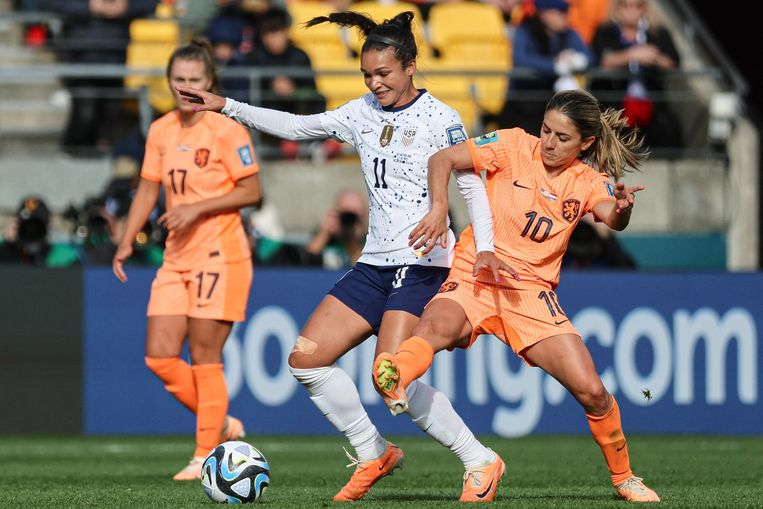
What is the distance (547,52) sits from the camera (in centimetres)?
1427

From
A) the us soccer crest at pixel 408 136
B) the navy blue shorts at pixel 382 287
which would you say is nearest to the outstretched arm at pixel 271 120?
the us soccer crest at pixel 408 136

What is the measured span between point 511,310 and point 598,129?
902 millimetres

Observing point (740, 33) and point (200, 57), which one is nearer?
point (200, 57)

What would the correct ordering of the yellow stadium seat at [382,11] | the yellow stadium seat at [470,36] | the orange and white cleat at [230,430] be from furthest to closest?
the yellow stadium seat at [470,36] < the yellow stadium seat at [382,11] < the orange and white cleat at [230,430]

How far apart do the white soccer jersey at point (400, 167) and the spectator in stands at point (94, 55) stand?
768 centimetres

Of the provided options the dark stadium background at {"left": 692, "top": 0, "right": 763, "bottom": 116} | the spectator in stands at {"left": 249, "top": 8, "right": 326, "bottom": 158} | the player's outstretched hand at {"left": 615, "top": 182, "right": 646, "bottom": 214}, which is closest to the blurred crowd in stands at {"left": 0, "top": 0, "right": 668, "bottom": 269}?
the spectator in stands at {"left": 249, "top": 8, "right": 326, "bottom": 158}

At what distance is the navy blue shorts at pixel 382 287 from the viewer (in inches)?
253

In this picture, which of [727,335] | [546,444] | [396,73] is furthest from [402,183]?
[727,335]

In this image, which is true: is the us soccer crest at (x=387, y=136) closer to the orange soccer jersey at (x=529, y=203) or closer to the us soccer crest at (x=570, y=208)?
the orange soccer jersey at (x=529, y=203)

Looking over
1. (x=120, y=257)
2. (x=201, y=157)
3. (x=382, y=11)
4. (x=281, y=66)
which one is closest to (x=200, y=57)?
(x=201, y=157)

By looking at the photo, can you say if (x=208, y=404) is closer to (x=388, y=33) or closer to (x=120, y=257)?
(x=120, y=257)

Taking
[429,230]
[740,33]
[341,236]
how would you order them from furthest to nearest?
[740,33] < [341,236] < [429,230]

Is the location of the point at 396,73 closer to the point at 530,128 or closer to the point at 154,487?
the point at 154,487

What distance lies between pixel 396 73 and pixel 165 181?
2078 millimetres
